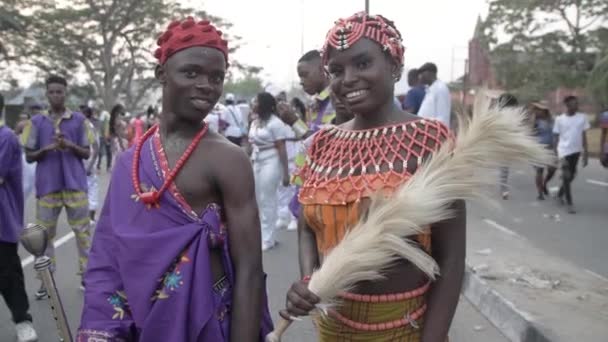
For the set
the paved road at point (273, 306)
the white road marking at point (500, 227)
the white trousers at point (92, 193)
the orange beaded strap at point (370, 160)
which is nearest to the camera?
the orange beaded strap at point (370, 160)

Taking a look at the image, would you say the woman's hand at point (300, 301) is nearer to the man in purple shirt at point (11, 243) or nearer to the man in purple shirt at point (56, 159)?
the man in purple shirt at point (11, 243)

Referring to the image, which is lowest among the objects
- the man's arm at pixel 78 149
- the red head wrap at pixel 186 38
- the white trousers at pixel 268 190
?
→ the white trousers at pixel 268 190

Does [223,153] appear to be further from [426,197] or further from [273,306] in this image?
[273,306]

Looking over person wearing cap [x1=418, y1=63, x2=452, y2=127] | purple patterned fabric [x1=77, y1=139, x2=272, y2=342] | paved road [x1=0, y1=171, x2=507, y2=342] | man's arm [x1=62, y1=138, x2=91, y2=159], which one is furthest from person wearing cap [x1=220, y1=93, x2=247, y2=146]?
purple patterned fabric [x1=77, y1=139, x2=272, y2=342]

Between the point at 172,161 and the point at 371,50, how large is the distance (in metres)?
0.70

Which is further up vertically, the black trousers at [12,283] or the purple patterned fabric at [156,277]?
the purple patterned fabric at [156,277]

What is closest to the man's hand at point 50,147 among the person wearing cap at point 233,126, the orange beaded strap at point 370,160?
the orange beaded strap at point 370,160

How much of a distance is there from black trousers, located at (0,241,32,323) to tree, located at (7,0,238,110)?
28979 millimetres

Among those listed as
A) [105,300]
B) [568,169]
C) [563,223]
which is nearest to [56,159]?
[105,300]

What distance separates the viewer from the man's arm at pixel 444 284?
172 cm

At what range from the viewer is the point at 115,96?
1447 inches

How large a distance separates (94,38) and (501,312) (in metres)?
33.5

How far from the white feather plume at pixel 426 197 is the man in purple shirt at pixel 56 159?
13.4 feet

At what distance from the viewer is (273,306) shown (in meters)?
4.83
